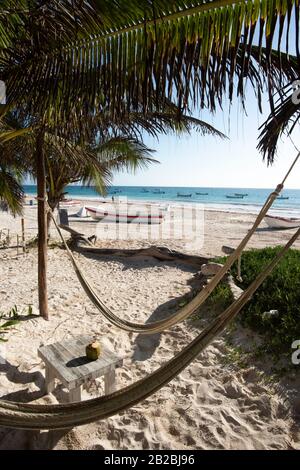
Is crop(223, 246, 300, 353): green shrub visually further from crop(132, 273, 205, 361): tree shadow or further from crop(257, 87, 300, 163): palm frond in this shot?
crop(257, 87, 300, 163): palm frond

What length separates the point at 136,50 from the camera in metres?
1.30

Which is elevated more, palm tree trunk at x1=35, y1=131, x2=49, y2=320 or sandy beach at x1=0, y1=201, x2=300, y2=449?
palm tree trunk at x1=35, y1=131, x2=49, y2=320

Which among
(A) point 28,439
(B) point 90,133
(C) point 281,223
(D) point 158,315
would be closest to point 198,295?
(A) point 28,439

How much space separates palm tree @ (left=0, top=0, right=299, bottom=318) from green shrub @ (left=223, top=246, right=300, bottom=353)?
2.35 meters

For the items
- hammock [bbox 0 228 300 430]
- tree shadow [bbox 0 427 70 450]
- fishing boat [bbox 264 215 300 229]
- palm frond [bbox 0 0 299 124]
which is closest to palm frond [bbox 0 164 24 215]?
palm frond [bbox 0 0 299 124]

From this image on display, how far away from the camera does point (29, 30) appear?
56.8 inches

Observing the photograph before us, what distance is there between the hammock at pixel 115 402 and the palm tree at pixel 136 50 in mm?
751

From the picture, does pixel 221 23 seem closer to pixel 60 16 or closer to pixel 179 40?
pixel 179 40

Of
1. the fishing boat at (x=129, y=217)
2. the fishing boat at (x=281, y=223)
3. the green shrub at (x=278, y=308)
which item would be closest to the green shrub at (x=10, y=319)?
the green shrub at (x=278, y=308)

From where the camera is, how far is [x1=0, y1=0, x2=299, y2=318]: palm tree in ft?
3.42

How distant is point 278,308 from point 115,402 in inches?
101

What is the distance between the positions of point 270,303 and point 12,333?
111 inches

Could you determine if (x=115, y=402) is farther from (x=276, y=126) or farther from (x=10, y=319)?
(x=10, y=319)

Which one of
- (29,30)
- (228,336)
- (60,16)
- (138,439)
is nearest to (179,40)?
(60,16)
